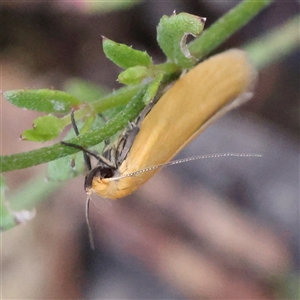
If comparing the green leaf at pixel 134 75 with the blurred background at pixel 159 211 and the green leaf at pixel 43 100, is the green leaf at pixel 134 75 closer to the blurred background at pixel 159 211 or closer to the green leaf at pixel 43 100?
the green leaf at pixel 43 100

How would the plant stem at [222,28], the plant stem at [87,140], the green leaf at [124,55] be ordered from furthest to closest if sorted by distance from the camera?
1. the plant stem at [222,28]
2. the green leaf at [124,55]
3. the plant stem at [87,140]

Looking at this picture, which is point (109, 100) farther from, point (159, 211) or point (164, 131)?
point (159, 211)

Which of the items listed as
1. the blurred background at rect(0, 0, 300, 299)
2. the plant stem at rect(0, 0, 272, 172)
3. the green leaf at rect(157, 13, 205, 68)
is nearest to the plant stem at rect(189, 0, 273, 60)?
the plant stem at rect(0, 0, 272, 172)

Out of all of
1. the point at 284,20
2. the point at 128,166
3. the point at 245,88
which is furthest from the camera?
the point at 284,20

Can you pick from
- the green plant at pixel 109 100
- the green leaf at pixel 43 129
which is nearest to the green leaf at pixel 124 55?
the green plant at pixel 109 100

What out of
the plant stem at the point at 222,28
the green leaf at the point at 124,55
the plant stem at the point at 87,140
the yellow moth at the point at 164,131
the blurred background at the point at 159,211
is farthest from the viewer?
the blurred background at the point at 159,211

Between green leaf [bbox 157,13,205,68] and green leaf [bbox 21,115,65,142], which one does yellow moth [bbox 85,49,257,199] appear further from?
green leaf [bbox 21,115,65,142]

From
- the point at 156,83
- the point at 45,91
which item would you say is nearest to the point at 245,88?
the point at 156,83

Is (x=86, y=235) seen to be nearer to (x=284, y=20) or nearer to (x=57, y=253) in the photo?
(x=57, y=253)
